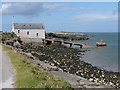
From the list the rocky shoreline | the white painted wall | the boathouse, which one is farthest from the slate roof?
the rocky shoreline

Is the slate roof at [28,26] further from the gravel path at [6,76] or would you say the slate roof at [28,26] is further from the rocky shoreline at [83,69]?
the gravel path at [6,76]

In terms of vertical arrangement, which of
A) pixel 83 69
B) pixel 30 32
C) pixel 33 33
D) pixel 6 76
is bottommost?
pixel 83 69

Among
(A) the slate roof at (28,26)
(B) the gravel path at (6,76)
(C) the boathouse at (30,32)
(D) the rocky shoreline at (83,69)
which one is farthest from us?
(A) the slate roof at (28,26)

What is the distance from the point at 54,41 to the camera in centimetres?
10044

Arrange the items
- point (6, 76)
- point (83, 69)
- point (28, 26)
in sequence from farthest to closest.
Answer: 1. point (28, 26)
2. point (83, 69)
3. point (6, 76)

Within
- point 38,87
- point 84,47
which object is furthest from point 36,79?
point 84,47

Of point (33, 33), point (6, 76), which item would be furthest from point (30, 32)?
point (6, 76)

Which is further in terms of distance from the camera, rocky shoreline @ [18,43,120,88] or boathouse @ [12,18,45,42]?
boathouse @ [12,18,45,42]

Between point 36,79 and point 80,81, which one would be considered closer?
point 36,79

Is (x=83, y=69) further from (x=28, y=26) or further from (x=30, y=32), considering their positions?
(x=28, y=26)

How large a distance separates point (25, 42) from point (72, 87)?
72554mm

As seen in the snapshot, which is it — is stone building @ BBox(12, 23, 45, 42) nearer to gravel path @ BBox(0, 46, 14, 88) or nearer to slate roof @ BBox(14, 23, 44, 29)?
slate roof @ BBox(14, 23, 44, 29)

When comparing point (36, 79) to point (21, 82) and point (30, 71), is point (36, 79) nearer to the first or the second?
point (21, 82)

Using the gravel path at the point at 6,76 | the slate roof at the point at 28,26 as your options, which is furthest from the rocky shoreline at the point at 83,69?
the slate roof at the point at 28,26
